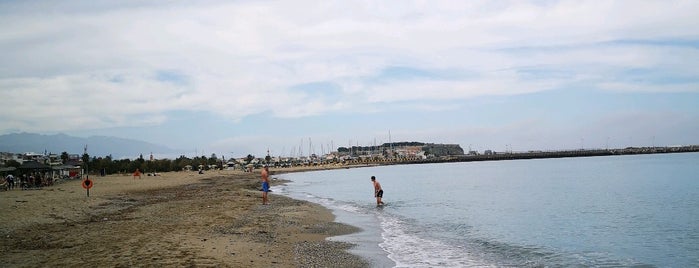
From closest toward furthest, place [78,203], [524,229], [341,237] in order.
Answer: [341,237]
[524,229]
[78,203]

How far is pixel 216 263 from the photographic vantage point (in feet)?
33.6

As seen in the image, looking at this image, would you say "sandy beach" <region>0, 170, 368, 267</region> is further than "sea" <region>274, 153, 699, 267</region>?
No

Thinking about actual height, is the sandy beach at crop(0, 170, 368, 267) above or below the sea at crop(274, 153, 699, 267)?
above

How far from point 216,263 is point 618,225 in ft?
55.1

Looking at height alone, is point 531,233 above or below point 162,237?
below

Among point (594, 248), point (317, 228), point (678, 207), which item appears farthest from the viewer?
point (678, 207)

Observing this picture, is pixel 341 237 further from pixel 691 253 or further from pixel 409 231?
pixel 691 253

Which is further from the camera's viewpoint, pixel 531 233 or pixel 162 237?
pixel 531 233

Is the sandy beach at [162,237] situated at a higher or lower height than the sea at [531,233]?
higher

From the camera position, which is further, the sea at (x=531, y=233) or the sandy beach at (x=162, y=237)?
the sea at (x=531, y=233)

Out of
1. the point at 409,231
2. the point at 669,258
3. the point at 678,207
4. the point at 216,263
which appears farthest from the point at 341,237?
the point at 678,207

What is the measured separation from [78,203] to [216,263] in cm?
1526

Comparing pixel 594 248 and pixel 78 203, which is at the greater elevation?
pixel 78 203

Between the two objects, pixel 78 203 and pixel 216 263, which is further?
pixel 78 203
